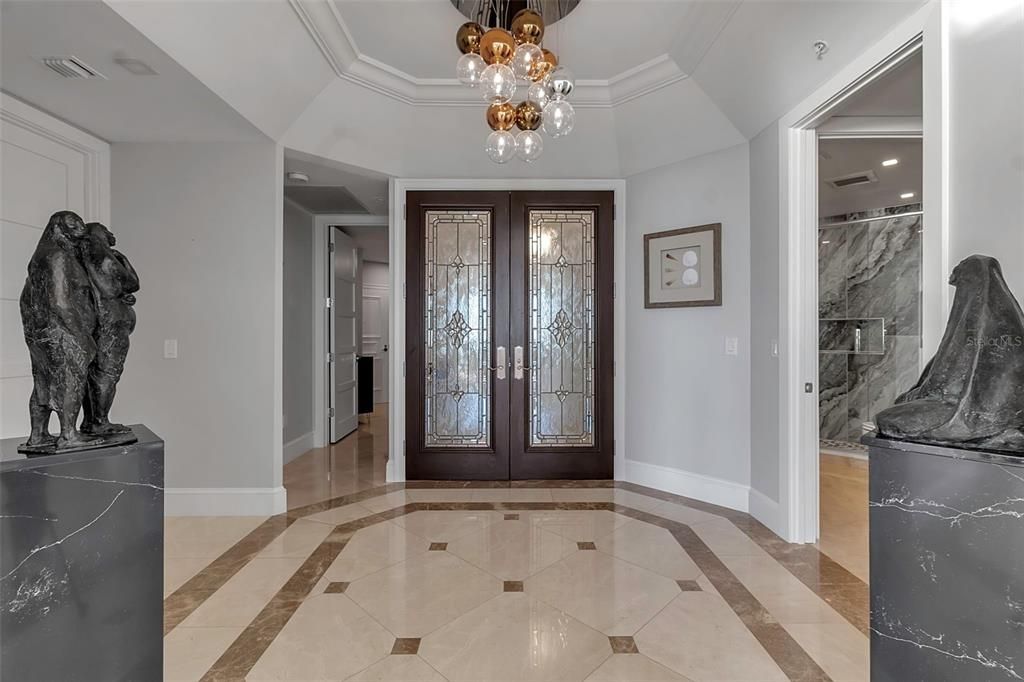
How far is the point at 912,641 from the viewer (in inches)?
55.2

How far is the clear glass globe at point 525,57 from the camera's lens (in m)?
1.98

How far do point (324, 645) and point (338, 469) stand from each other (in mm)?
2657

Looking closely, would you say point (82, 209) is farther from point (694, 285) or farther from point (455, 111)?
point (694, 285)

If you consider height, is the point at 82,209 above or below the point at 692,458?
above

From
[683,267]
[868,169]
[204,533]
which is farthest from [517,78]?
[868,169]

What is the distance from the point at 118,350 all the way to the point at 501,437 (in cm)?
291

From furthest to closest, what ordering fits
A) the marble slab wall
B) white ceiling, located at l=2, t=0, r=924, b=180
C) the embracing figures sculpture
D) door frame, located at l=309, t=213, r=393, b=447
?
door frame, located at l=309, t=213, r=393, b=447
the marble slab wall
white ceiling, located at l=2, t=0, r=924, b=180
the embracing figures sculpture

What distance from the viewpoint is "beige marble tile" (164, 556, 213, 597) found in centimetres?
235

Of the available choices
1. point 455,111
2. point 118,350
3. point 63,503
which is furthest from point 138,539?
point 455,111

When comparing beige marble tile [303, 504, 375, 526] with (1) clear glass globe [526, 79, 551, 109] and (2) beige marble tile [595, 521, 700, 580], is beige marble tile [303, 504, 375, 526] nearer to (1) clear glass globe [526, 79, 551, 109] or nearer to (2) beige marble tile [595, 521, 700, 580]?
(2) beige marble tile [595, 521, 700, 580]

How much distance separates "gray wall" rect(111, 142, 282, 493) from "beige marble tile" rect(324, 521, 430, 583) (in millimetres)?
917

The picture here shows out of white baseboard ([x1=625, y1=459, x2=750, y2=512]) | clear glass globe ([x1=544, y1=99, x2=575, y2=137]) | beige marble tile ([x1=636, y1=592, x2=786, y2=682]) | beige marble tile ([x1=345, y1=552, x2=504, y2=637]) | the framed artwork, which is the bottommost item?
beige marble tile ([x1=636, y1=592, x2=786, y2=682])

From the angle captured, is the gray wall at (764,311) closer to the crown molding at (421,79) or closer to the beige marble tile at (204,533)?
the crown molding at (421,79)

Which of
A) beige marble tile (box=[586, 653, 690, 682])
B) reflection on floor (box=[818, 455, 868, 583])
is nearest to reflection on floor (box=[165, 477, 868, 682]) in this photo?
beige marble tile (box=[586, 653, 690, 682])
